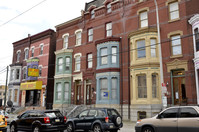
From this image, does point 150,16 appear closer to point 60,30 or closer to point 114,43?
point 114,43

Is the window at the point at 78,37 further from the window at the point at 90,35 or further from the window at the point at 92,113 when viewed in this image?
the window at the point at 92,113

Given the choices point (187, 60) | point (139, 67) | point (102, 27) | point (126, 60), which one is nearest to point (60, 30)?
point (102, 27)

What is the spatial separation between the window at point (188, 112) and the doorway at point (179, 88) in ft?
30.9

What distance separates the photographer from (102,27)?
26156 millimetres

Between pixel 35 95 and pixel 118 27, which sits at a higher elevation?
pixel 118 27

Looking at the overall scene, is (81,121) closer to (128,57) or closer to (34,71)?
(128,57)

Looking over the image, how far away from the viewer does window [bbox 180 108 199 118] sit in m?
9.28

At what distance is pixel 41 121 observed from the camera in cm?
1240

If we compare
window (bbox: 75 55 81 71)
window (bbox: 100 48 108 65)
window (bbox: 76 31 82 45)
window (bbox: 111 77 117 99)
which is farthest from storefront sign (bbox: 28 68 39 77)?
window (bbox: 111 77 117 99)

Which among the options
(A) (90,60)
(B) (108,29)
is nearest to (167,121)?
(B) (108,29)

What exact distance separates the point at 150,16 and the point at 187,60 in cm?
652

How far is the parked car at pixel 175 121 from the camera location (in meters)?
9.19

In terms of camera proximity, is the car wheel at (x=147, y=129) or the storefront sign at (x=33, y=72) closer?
the car wheel at (x=147, y=129)

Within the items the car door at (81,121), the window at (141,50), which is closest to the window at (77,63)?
the window at (141,50)
